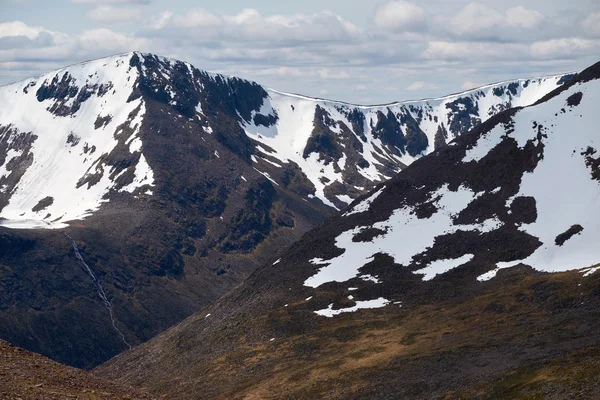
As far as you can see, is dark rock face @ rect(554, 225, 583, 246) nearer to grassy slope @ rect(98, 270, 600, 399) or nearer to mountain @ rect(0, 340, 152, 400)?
grassy slope @ rect(98, 270, 600, 399)

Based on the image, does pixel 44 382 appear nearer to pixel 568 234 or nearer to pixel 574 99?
pixel 568 234

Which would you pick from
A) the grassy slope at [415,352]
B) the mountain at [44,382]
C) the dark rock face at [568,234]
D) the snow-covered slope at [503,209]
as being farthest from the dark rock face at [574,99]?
Result: the mountain at [44,382]

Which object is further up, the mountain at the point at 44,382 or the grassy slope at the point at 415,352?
the mountain at the point at 44,382

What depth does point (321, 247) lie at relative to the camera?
18962cm

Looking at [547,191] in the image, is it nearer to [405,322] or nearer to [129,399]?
[405,322]

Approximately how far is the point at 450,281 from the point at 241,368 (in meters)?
46.6

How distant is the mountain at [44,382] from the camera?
5891 cm

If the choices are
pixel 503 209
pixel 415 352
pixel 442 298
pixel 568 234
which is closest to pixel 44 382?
pixel 415 352

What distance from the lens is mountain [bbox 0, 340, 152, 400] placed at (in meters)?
58.9

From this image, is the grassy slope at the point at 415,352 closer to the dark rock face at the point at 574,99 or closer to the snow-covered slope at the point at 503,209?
the snow-covered slope at the point at 503,209

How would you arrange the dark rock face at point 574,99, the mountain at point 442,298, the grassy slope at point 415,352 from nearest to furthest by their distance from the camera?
1. the grassy slope at point 415,352
2. the mountain at point 442,298
3. the dark rock face at point 574,99

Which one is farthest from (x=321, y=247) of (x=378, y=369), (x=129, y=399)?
(x=129, y=399)

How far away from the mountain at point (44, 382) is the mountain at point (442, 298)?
143 feet

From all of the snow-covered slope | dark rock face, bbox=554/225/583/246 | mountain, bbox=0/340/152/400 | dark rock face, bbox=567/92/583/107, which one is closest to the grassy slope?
dark rock face, bbox=554/225/583/246
